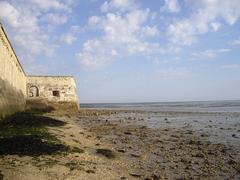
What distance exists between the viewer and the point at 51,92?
38.9 meters

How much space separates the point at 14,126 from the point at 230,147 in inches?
377

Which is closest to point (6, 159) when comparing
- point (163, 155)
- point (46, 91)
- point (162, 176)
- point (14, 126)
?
point (162, 176)

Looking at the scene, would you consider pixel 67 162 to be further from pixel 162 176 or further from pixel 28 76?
pixel 28 76

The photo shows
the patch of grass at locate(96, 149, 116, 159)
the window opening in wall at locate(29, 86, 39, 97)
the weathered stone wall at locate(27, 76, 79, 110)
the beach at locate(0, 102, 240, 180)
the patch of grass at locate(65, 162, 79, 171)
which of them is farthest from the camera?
the window opening in wall at locate(29, 86, 39, 97)

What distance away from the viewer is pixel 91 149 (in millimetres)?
12602

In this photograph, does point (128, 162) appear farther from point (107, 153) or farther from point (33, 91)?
point (33, 91)

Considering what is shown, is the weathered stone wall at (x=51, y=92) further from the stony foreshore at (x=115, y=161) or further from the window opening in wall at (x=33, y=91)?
the stony foreshore at (x=115, y=161)

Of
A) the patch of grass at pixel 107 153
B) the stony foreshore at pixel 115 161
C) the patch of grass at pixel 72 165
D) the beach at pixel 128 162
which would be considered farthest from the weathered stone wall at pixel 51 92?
the patch of grass at pixel 72 165

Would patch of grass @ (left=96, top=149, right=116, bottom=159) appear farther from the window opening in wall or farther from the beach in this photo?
the window opening in wall

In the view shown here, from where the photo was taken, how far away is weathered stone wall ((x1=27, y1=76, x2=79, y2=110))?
1508 inches

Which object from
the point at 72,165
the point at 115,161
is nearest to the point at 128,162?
the point at 115,161

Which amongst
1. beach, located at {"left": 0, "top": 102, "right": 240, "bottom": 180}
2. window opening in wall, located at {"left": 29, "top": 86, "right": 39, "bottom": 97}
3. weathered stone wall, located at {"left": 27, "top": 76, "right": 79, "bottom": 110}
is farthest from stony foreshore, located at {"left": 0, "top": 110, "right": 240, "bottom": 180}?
window opening in wall, located at {"left": 29, "top": 86, "right": 39, "bottom": 97}

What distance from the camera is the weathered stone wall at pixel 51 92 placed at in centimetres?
3831

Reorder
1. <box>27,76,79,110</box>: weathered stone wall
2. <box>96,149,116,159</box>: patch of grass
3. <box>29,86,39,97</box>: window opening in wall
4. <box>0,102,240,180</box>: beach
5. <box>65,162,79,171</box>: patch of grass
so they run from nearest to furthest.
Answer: <box>0,102,240,180</box>: beach < <box>65,162,79,171</box>: patch of grass < <box>96,149,116,159</box>: patch of grass < <box>27,76,79,110</box>: weathered stone wall < <box>29,86,39,97</box>: window opening in wall
